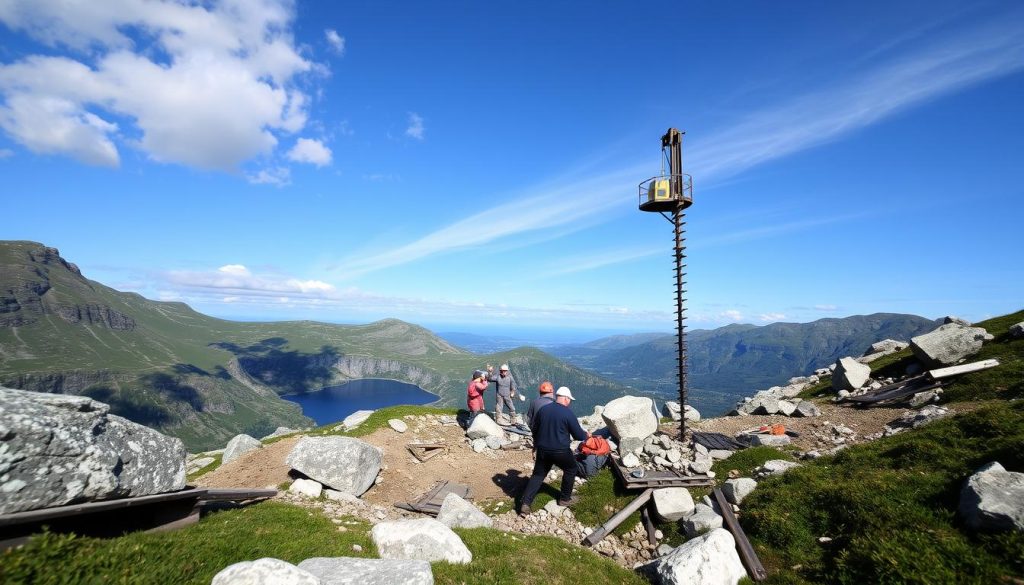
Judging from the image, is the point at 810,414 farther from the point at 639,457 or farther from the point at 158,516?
the point at 158,516

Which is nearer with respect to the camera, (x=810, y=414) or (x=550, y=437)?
(x=550, y=437)

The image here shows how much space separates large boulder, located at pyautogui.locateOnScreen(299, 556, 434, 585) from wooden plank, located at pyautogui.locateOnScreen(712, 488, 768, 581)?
7.94 meters

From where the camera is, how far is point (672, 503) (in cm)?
1355

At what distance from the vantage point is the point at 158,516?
9719 mm

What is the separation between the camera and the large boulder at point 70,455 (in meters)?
7.19

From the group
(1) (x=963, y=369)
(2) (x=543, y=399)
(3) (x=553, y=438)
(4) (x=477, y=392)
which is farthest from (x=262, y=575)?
(1) (x=963, y=369)

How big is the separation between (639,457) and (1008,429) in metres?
11.0

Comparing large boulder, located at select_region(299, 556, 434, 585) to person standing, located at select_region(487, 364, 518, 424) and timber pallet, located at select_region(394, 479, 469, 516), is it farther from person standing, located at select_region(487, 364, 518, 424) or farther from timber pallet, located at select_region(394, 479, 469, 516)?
person standing, located at select_region(487, 364, 518, 424)

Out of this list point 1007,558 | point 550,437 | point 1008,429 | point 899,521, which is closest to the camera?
point 1007,558

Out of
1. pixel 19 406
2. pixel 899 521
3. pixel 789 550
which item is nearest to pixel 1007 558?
pixel 899 521

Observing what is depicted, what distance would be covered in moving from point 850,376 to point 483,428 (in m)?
22.6

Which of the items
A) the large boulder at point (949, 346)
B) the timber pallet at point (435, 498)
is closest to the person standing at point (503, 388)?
the timber pallet at point (435, 498)

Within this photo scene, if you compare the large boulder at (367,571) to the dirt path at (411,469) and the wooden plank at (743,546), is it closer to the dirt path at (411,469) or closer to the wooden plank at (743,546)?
the wooden plank at (743,546)

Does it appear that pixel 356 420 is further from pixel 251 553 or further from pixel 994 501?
pixel 994 501
